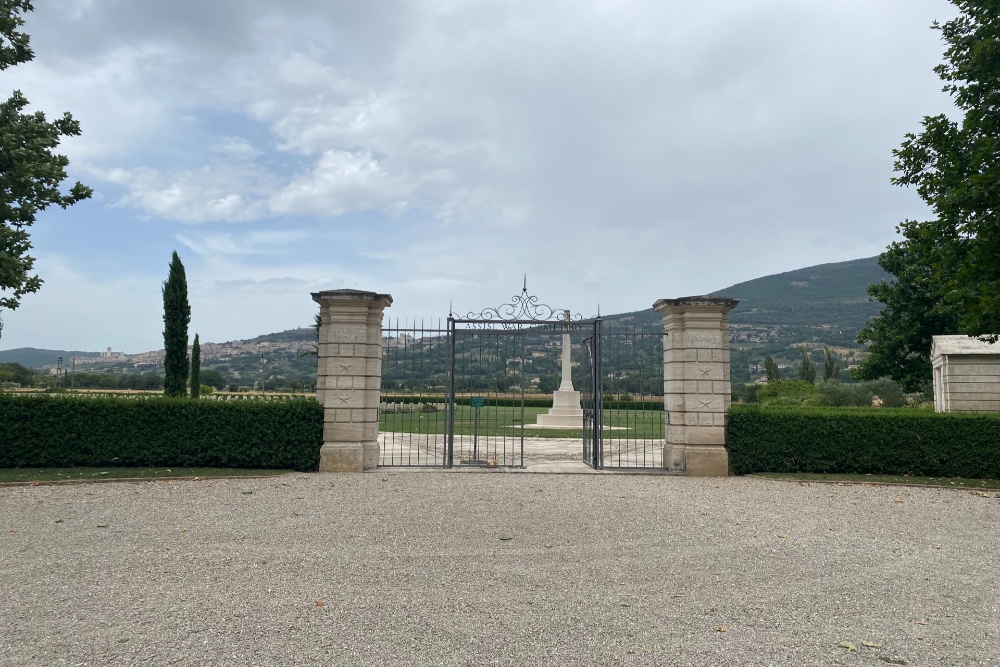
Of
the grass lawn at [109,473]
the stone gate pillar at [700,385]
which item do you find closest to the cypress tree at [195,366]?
the grass lawn at [109,473]

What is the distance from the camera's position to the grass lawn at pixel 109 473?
35.8 ft

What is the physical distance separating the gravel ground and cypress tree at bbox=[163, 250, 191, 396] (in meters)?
10.5

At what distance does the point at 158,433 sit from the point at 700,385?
33.2ft

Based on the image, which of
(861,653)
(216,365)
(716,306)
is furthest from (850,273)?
(861,653)

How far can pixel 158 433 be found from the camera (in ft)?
39.6

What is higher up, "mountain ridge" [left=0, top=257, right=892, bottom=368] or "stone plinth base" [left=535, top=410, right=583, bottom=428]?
"mountain ridge" [left=0, top=257, right=892, bottom=368]

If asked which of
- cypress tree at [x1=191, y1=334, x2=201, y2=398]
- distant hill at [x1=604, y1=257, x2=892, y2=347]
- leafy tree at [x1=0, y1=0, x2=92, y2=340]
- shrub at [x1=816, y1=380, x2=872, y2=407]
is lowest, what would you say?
shrub at [x1=816, y1=380, x2=872, y2=407]

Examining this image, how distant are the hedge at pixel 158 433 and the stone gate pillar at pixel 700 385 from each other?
6.85 metres

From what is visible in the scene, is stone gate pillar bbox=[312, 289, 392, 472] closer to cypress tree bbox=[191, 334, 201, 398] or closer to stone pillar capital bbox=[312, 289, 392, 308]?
stone pillar capital bbox=[312, 289, 392, 308]

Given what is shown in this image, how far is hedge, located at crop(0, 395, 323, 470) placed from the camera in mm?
11773

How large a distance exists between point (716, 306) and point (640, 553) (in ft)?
23.4

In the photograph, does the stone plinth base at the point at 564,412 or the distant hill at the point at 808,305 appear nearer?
the stone plinth base at the point at 564,412

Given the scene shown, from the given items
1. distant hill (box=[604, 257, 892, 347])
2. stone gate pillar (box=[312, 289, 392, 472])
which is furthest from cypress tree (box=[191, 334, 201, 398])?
distant hill (box=[604, 257, 892, 347])

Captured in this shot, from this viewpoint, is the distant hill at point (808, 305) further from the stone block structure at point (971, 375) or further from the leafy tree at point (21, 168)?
the leafy tree at point (21, 168)
